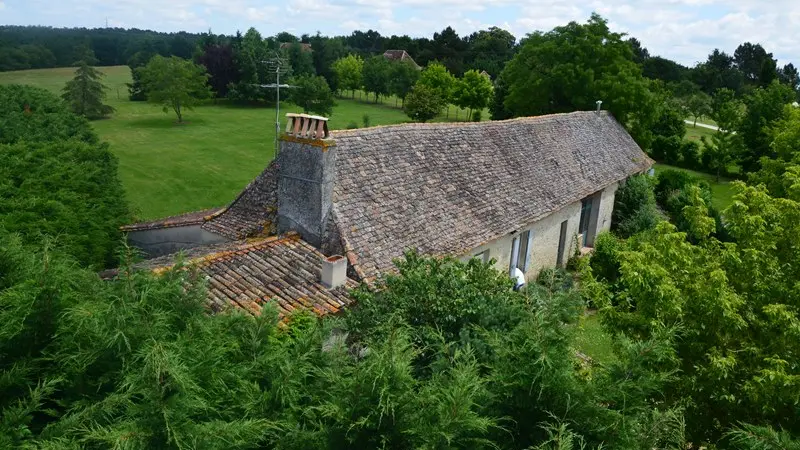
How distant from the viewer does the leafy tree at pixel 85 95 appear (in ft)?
215

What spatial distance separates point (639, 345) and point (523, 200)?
46.4ft

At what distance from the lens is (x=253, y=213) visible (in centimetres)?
1752

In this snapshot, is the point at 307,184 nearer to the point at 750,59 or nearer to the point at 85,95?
the point at 85,95

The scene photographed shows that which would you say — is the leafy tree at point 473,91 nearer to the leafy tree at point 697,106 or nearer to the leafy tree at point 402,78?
the leafy tree at point 402,78

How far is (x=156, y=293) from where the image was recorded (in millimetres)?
7719

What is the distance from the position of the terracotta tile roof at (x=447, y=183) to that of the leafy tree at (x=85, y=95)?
57.7 meters

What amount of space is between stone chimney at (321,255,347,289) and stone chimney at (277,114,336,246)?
1668 mm

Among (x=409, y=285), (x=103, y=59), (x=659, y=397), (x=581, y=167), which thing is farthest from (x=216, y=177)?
(x=103, y=59)

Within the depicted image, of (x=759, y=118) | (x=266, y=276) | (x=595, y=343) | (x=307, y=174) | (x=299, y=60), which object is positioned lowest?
(x=595, y=343)

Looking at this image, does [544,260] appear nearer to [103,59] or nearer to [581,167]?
[581,167]

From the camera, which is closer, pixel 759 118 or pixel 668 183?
pixel 668 183

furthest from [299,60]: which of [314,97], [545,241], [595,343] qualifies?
[595,343]

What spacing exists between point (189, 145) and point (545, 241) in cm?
4292

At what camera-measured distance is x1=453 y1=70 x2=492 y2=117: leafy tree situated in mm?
69688
